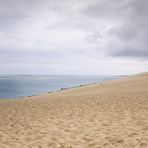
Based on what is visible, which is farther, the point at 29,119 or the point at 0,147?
the point at 29,119

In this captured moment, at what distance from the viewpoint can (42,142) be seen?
829 cm

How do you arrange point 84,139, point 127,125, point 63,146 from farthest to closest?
1. point 127,125
2. point 84,139
3. point 63,146

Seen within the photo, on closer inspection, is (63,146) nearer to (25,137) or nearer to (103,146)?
(103,146)

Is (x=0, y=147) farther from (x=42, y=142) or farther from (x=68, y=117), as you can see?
(x=68, y=117)

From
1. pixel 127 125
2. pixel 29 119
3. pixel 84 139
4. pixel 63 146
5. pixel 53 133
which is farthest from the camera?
pixel 29 119

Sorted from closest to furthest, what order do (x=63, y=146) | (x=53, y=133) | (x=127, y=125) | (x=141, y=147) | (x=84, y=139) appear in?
(x=141, y=147)
(x=63, y=146)
(x=84, y=139)
(x=53, y=133)
(x=127, y=125)

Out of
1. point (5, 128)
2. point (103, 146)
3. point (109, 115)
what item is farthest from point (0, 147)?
point (109, 115)

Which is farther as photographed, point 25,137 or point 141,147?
point 25,137

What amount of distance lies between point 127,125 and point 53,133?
129 inches

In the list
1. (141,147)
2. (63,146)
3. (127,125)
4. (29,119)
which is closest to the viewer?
(141,147)

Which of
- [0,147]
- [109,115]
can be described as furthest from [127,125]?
[0,147]

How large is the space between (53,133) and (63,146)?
167 centimetres

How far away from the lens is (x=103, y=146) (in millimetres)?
7633

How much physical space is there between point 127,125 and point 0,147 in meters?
5.37
